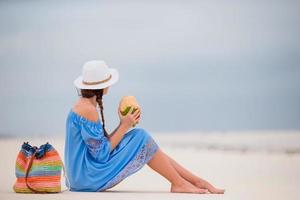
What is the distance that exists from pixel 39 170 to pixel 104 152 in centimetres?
40

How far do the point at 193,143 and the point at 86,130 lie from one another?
5.19 meters

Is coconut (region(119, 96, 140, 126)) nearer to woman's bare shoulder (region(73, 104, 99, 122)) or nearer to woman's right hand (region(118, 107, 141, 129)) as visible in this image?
woman's right hand (region(118, 107, 141, 129))

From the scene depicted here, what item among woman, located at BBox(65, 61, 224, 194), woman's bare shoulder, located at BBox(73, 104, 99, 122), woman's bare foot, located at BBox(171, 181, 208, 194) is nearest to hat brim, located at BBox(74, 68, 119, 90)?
woman, located at BBox(65, 61, 224, 194)

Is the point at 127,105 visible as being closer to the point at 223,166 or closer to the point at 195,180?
the point at 195,180

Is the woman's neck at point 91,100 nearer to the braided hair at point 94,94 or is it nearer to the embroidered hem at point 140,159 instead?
the braided hair at point 94,94

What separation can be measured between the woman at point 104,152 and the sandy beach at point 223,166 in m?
0.11

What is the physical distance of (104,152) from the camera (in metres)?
4.76

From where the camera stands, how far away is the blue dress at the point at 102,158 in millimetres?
4762

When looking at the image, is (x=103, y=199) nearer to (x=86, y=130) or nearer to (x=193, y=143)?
(x=86, y=130)

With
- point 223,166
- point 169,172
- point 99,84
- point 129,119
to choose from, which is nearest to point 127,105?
point 129,119

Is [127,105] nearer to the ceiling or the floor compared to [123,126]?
nearer to the ceiling

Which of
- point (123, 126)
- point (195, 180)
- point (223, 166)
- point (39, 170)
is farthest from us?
point (223, 166)

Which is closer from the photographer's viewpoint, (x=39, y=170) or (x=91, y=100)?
(x=39, y=170)

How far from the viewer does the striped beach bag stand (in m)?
4.64
